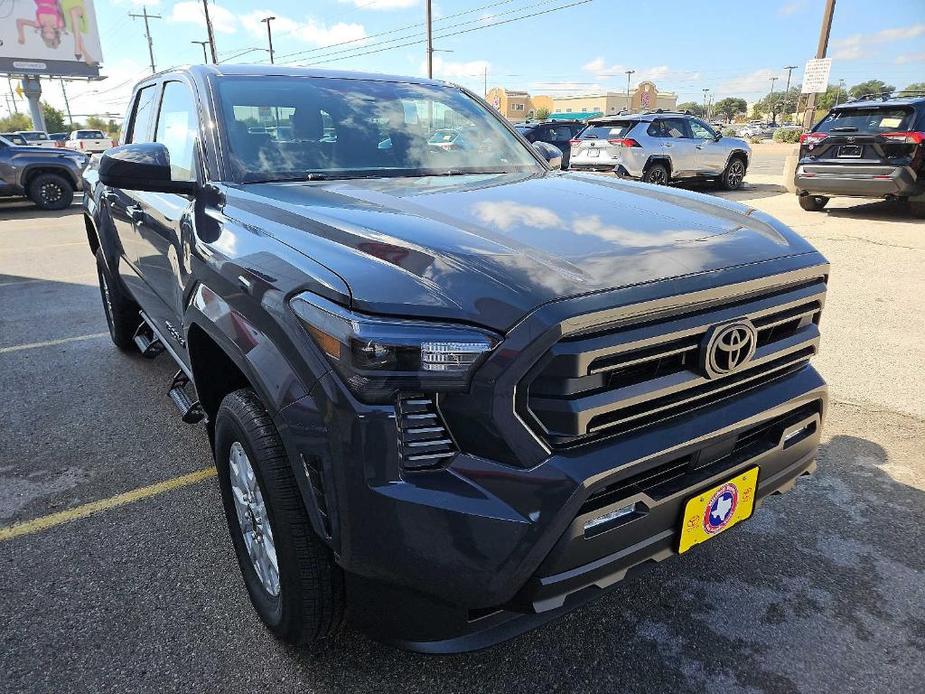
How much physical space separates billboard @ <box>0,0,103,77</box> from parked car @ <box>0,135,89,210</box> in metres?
29.2

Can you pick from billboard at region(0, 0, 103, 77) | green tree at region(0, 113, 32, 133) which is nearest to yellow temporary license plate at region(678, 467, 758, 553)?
billboard at region(0, 0, 103, 77)

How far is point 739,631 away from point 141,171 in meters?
2.70

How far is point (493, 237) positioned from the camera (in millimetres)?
1879

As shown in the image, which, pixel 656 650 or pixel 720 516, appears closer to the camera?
pixel 720 516

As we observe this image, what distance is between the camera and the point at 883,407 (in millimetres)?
3994

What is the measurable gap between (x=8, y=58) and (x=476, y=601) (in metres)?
46.1

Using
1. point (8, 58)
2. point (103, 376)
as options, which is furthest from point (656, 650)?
point (8, 58)

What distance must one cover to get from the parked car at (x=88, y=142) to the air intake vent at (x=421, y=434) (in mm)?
38200

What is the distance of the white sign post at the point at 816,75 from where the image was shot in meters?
16.1

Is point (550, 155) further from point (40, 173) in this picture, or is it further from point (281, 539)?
point (40, 173)

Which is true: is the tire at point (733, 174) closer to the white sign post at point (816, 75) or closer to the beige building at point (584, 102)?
the white sign post at point (816, 75)

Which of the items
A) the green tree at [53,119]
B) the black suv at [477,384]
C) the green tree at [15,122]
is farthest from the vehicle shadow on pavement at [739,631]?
the green tree at [15,122]

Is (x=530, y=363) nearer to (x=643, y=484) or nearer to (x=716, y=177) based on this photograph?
(x=643, y=484)

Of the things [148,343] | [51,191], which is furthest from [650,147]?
[51,191]
